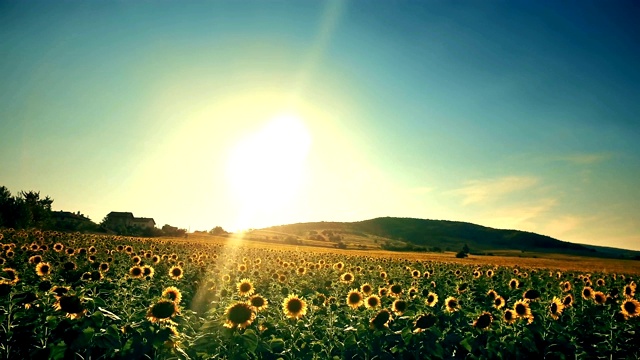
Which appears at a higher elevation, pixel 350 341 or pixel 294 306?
pixel 294 306

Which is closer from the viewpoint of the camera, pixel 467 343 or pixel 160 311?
pixel 160 311

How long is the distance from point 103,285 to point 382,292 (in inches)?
329

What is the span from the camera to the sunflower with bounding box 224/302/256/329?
5.62 metres

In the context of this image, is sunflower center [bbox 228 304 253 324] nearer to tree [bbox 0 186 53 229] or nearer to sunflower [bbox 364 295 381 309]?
sunflower [bbox 364 295 381 309]

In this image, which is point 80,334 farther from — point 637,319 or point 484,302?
point 484,302

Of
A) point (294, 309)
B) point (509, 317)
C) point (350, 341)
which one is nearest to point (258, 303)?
point (294, 309)

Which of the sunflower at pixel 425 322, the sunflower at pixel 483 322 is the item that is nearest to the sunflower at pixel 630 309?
the sunflower at pixel 483 322

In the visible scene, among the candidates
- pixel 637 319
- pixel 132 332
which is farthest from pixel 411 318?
pixel 637 319

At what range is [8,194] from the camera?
200 ft

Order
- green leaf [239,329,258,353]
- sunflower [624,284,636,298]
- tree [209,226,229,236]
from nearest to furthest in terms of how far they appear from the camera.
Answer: green leaf [239,329,258,353], sunflower [624,284,636,298], tree [209,226,229,236]

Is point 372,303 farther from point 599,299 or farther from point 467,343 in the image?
point 599,299

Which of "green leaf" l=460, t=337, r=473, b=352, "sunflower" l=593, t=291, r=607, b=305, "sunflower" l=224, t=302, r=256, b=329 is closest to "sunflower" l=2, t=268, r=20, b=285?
"sunflower" l=224, t=302, r=256, b=329

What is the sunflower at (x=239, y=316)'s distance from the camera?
5.62 metres

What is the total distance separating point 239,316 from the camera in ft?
18.6
